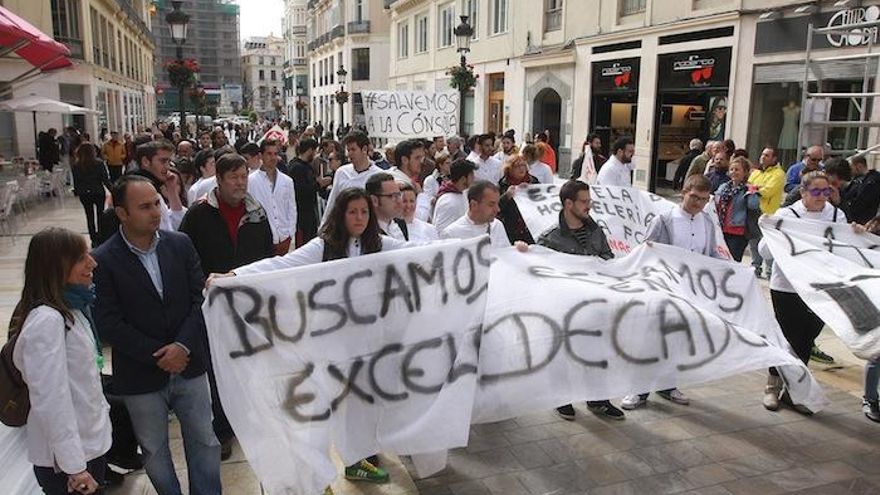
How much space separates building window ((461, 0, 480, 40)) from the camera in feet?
95.9

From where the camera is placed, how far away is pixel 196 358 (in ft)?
11.2

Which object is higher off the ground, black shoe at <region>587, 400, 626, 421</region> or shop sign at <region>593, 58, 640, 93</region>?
shop sign at <region>593, 58, 640, 93</region>

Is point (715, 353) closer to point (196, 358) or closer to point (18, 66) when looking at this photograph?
point (196, 358)

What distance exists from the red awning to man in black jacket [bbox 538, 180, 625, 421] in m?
6.27

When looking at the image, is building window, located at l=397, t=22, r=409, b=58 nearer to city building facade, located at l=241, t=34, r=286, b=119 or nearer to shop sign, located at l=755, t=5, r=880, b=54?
shop sign, located at l=755, t=5, r=880, b=54

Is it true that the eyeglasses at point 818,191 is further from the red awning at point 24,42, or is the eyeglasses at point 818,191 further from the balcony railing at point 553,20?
the balcony railing at point 553,20

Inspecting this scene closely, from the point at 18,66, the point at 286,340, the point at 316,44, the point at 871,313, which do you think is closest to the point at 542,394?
the point at 286,340

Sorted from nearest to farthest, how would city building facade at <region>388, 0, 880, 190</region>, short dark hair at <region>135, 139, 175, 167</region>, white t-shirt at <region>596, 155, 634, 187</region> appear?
short dark hair at <region>135, 139, 175, 167</region> → white t-shirt at <region>596, 155, 634, 187</region> → city building facade at <region>388, 0, 880, 190</region>

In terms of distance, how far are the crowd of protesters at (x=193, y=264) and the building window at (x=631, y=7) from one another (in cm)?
1247

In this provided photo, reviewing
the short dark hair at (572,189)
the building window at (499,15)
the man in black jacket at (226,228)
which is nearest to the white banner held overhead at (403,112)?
the short dark hair at (572,189)

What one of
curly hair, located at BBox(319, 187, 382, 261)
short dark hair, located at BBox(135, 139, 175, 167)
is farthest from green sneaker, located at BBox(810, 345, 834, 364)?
short dark hair, located at BBox(135, 139, 175, 167)

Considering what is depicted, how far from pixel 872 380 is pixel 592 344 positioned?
2402mm

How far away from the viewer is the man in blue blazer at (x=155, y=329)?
10.6 feet

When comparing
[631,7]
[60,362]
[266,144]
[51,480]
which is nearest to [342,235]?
[60,362]
